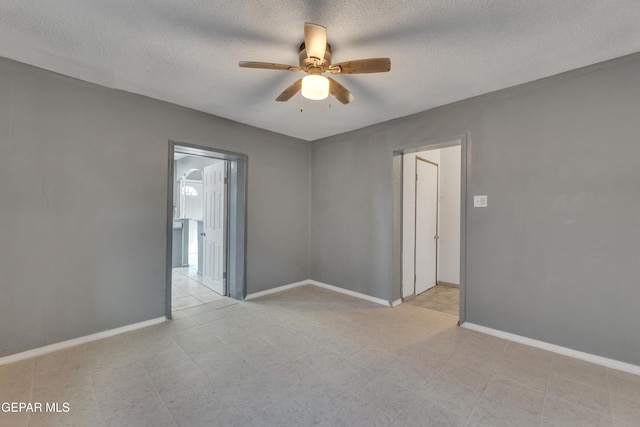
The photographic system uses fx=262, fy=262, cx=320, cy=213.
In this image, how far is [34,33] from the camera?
72.8 inches

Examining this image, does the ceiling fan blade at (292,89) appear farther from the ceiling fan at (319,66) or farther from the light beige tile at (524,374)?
the light beige tile at (524,374)

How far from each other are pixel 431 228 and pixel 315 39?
11.8ft

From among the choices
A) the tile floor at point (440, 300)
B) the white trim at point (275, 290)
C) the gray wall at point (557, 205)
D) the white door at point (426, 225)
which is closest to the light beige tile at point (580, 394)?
the gray wall at point (557, 205)

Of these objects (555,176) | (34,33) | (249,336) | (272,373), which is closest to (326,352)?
(272,373)

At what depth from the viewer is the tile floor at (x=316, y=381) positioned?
1641 mm

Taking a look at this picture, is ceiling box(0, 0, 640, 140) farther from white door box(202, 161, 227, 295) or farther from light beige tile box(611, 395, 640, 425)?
light beige tile box(611, 395, 640, 425)

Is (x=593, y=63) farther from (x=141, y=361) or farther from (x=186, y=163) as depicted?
(x=186, y=163)

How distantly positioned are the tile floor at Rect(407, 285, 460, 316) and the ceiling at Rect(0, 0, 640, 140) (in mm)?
2634

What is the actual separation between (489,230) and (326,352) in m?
2.08

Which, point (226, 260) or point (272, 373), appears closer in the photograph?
point (272, 373)

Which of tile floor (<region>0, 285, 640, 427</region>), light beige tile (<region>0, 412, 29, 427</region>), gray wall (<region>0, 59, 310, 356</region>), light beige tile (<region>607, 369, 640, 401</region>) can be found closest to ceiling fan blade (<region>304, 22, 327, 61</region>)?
gray wall (<region>0, 59, 310, 356</region>)

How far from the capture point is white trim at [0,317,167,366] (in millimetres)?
2199

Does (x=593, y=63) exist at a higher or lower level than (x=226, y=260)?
higher

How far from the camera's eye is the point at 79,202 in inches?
98.6
